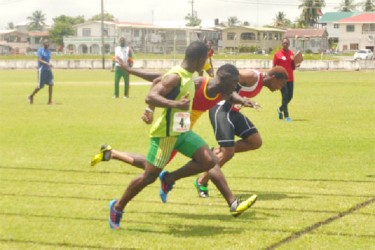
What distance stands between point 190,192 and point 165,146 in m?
2.35

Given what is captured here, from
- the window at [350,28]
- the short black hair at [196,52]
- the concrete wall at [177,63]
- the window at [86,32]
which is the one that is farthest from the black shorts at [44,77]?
the window at [86,32]

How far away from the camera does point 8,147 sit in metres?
15.0

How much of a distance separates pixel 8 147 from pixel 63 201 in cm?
554

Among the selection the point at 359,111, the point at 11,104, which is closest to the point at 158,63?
the point at 11,104

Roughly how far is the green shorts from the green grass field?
0.72 m

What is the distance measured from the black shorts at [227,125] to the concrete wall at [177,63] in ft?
159

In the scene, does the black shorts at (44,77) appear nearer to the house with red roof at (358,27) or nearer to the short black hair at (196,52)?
the short black hair at (196,52)

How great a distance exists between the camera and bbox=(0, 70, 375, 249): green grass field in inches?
311

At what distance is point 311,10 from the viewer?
6206 inches

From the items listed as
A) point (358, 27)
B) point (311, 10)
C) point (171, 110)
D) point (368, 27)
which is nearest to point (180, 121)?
point (171, 110)

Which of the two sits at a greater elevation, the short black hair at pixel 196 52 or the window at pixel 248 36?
the short black hair at pixel 196 52

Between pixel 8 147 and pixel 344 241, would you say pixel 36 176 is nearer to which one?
pixel 8 147

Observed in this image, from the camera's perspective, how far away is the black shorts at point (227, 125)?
399 inches

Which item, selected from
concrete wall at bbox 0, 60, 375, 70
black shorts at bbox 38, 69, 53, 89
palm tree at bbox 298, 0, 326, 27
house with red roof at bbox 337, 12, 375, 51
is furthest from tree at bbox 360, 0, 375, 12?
black shorts at bbox 38, 69, 53, 89
